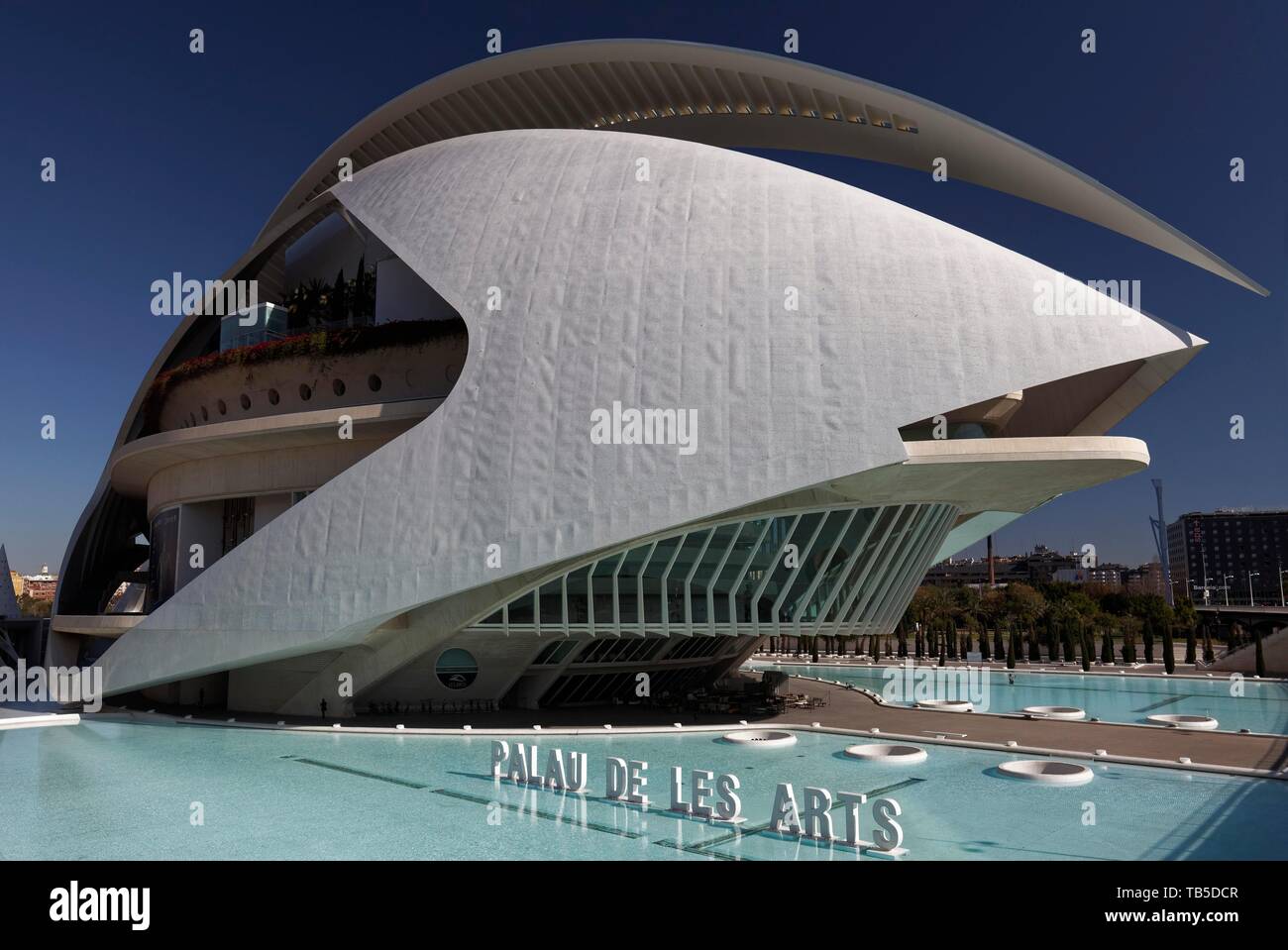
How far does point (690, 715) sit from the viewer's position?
71.4ft

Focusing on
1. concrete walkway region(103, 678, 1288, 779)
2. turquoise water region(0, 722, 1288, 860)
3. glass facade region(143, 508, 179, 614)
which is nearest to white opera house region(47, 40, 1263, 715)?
glass facade region(143, 508, 179, 614)

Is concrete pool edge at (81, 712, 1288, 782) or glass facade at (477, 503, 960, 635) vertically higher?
glass facade at (477, 503, 960, 635)

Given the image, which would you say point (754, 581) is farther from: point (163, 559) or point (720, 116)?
Answer: point (163, 559)

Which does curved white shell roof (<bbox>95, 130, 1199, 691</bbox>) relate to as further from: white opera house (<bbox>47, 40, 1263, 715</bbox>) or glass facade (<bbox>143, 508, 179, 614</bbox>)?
glass facade (<bbox>143, 508, 179, 614</bbox>)

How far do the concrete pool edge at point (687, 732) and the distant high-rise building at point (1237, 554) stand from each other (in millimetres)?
131122

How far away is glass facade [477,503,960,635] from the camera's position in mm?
18531

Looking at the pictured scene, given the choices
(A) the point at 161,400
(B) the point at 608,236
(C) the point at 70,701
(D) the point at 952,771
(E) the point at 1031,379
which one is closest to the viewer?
(D) the point at 952,771

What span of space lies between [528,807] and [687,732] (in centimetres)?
726

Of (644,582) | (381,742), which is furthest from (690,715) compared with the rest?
(381,742)

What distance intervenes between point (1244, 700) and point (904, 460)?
52.8ft

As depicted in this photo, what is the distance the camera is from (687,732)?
19.4 metres

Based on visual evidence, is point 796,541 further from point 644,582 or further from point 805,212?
point 805,212

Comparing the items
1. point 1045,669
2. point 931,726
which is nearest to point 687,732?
point 931,726

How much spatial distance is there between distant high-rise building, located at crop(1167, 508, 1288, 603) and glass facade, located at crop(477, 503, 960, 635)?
130107 millimetres
